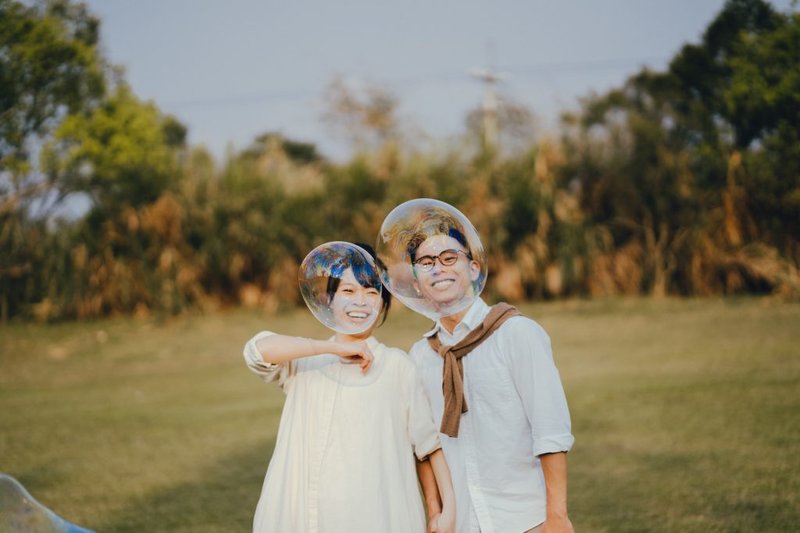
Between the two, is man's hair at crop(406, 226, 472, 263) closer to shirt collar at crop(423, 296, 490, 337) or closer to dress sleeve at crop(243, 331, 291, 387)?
shirt collar at crop(423, 296, 490, 337)

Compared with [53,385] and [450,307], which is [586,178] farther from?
[450,307]

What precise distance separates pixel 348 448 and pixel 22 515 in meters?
1.08

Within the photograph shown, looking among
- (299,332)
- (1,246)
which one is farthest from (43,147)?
(299,332)

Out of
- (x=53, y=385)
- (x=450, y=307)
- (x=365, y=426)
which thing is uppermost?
(x=450, y=307)

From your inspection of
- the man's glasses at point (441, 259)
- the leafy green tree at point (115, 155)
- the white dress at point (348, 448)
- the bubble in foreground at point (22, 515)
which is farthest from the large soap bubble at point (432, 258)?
the leafy green tree at point (115, 155)

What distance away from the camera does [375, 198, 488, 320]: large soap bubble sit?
264 cm

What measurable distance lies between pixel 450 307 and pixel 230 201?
14207 millimetres

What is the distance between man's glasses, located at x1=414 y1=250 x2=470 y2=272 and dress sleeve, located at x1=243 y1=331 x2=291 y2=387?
19.9 inches

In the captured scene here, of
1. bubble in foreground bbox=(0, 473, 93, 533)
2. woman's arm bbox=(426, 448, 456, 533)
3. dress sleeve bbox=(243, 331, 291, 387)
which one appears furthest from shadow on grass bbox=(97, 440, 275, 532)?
woman's arm bbox=(426, 448, 456, 533)

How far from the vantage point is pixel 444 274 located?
2623 mm

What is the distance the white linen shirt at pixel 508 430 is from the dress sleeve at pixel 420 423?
0.24 feet

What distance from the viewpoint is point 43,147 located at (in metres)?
12.6

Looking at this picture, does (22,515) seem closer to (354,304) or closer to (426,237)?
(354,304)


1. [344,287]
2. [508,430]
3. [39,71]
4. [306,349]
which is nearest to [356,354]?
[306,349]
